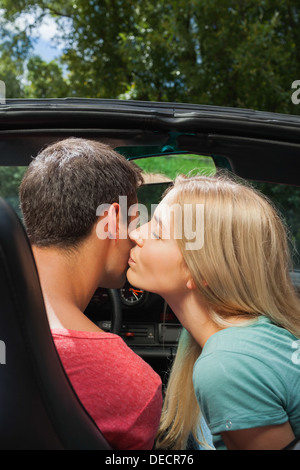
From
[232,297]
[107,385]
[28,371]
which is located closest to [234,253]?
[232,297]

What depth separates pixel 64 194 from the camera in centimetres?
143

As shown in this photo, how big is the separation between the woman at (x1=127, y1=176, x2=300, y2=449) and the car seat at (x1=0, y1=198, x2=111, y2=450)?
35cm

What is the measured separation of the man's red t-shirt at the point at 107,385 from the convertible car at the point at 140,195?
9cm

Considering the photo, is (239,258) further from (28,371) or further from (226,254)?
(28,371)

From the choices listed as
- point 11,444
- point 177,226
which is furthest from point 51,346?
point 177,226

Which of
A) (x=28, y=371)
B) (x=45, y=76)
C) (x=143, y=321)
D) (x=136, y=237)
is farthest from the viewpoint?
(x=45, y=76)

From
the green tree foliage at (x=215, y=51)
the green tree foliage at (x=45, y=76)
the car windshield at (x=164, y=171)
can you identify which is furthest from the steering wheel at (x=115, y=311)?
the green tree foliage at (x=45, y=76)

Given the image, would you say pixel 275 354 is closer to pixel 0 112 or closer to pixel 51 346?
pixel 51 346

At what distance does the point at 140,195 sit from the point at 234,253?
1.29 metres

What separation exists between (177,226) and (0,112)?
787 millimetres

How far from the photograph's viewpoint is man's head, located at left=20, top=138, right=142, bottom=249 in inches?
56.4

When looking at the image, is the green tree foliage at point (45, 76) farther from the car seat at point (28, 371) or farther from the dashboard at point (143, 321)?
the car seat at point (28, 371)
